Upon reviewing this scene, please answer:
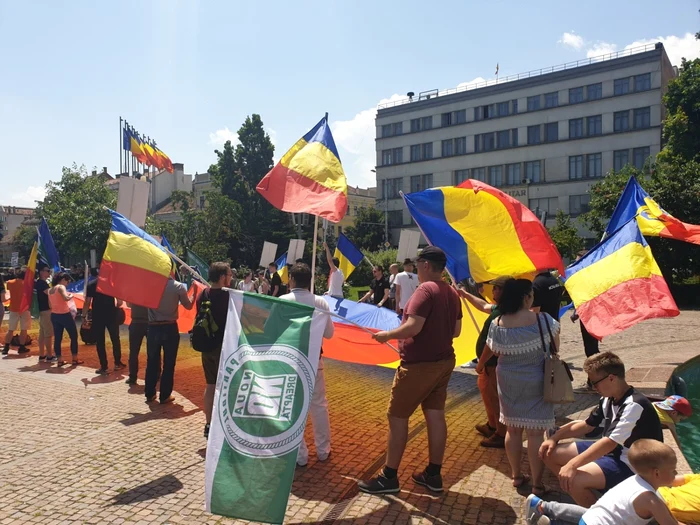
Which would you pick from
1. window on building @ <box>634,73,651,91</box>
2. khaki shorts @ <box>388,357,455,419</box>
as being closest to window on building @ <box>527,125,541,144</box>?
window on building @ <box>634,73,651,91</box>

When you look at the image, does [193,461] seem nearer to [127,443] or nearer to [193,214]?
[127,443]

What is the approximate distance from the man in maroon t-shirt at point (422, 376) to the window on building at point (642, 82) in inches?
1960

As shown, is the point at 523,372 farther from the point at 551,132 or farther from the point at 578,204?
the point at 551,132

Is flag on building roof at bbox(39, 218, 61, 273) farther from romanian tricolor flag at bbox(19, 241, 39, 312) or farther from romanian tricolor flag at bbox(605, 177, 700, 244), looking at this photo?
romanian tricolor flag at bbox(605, 177, 700, 244)

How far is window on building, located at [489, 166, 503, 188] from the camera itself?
54062 mm

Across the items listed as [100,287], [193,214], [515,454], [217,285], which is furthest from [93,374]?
[193,214]

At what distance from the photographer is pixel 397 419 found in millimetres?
4566

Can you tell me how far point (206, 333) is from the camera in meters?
5.76

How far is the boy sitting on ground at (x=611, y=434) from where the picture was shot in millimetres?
3607

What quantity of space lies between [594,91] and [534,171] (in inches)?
320

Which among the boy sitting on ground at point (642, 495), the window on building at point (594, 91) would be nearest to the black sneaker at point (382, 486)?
the boy sitting on ground at point (642, 495)

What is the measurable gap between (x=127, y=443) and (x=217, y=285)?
182 cm

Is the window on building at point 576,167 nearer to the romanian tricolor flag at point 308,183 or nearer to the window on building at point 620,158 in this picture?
the window on building at point 620,158

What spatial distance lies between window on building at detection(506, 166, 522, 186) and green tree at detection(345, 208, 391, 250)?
13.3 metres
